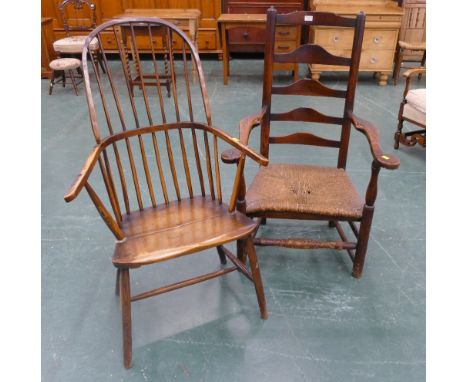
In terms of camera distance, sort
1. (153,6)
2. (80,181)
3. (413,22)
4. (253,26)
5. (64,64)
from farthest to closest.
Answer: (153,6) < (413,22) < (253,26) < (64,64) < (80,181)

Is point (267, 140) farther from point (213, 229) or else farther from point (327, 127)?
point (327, 127)

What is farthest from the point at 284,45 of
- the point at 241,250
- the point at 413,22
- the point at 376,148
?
the point at 241,250

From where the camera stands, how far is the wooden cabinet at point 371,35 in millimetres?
4410

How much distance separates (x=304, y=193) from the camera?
1746 mm

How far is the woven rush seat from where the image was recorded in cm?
133

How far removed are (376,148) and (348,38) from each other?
3.37 meters

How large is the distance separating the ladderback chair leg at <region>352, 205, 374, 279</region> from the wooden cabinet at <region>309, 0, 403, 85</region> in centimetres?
344

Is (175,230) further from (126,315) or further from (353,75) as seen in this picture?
(353,75)

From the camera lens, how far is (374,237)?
217 centimetres

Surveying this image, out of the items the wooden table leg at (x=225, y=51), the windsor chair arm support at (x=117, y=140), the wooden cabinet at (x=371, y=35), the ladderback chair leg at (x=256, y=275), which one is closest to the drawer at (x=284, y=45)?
the wooden cabinet at (x=371, y=35)

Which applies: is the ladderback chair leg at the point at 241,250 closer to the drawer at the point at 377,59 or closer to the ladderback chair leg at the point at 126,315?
the ladderback chair leg at the point at 126,315

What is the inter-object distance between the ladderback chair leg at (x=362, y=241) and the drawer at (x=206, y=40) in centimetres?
488

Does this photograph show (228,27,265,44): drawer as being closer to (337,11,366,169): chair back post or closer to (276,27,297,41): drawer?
(276,27,297,41): drawer

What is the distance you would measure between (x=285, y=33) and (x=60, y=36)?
141 inches
